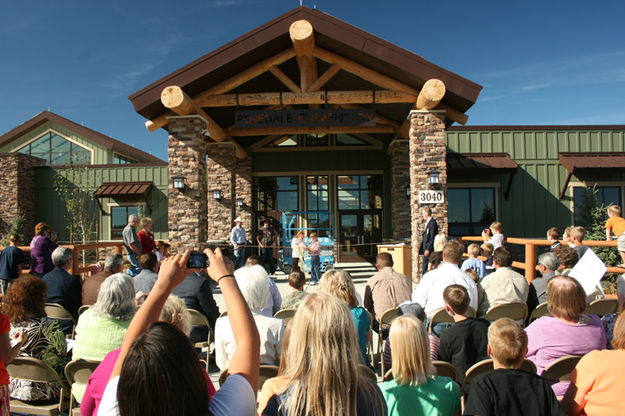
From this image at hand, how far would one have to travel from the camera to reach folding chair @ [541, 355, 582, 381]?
253cm

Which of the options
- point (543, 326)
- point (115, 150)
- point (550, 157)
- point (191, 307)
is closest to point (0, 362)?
point (191, 307)

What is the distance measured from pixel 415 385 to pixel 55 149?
76.0ft

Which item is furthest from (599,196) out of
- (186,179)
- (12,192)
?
(12,192)

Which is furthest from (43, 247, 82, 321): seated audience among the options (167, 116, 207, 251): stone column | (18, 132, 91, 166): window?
(18, 132, 91, 166): window

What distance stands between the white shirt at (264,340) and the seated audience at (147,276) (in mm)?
1853

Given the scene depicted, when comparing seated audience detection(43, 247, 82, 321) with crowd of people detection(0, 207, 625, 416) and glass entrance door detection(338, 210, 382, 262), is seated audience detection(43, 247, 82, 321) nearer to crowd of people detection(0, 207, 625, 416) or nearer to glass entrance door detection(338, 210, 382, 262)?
crowd of people detection(0, 207, 625, 416)

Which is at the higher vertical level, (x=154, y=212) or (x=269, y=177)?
(x=269, y=177)

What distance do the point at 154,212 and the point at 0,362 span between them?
14459 millimetres

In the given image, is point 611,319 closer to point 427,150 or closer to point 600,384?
point 600,384

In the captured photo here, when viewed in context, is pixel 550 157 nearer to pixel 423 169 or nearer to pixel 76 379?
pixel 423 169

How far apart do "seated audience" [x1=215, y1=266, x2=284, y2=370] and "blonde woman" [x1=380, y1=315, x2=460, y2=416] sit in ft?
3.19

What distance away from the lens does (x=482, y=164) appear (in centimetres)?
1338

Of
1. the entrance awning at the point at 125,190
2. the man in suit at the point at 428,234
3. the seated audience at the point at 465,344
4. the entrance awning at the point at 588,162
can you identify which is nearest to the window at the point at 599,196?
the entrance awning at the point at 588,162

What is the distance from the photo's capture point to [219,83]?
9.55m
